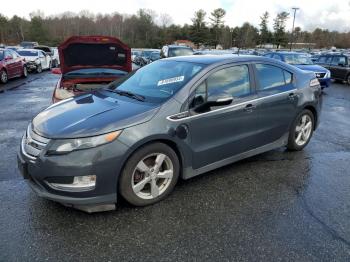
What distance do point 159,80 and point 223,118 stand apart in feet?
3.10

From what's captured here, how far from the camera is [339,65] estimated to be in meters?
16.7

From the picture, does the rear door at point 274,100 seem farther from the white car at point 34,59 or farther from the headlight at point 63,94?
the white car at point 34,59

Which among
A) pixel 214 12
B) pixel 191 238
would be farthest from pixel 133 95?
pixel 214 12

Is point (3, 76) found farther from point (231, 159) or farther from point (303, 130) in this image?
point (303, 130)

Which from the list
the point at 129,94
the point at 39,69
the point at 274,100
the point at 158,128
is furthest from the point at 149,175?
the point at 39,69

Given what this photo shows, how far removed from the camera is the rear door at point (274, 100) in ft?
14.1

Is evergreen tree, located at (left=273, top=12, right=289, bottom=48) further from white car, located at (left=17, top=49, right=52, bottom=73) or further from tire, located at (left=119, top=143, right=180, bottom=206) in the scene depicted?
Result: tire, located at (left=119, top=143, right=180, bottom=206)

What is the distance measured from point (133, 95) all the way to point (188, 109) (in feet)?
2.48

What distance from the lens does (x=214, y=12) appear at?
8125 centimetres

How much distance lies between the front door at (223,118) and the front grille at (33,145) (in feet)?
4.94

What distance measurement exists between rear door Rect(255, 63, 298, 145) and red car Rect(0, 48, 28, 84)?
41.8 ft

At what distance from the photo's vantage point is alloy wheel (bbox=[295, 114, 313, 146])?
507 cm

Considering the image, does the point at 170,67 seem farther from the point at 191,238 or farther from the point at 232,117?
the point at 191,238

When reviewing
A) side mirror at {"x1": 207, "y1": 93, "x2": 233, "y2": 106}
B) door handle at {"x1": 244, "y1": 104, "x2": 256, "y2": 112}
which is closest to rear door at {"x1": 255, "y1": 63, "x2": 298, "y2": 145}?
door handle at {"x1": 244, "y1": 104, "x2": 256, "y2": 112}
